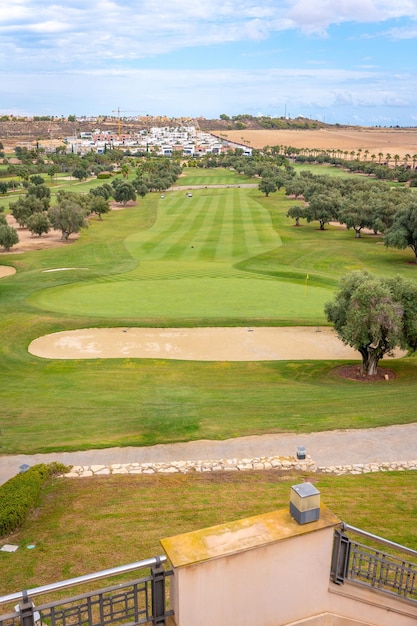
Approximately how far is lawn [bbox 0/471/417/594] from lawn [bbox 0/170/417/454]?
141 inches

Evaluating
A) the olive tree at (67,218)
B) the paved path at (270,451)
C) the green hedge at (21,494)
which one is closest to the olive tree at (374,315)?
the paved path at (270,451)

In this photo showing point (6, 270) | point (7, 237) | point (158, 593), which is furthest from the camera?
point (7, 237)

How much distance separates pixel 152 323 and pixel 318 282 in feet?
62.0

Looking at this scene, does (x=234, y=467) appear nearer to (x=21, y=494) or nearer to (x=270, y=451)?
(x=270, y=451)

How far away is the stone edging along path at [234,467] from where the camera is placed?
15.4 meters

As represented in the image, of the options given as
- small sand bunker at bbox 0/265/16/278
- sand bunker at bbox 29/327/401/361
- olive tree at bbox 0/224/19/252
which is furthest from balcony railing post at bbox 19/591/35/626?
olive tree at bbox 0/224/19/252

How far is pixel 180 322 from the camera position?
35.9 metres

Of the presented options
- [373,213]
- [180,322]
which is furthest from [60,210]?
[180,322]

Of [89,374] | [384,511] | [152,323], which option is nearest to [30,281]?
[152,323]

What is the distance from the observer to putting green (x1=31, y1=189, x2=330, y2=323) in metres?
38.7

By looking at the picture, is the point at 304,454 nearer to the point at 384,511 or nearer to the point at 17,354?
the point at 384,511

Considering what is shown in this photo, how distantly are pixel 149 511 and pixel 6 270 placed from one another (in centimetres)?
4667

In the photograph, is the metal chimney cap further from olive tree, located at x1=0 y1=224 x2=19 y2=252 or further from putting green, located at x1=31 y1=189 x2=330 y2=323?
olive tree, located at x1=0 y1=224 x2=19 y2=252

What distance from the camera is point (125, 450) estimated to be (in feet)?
56.3
